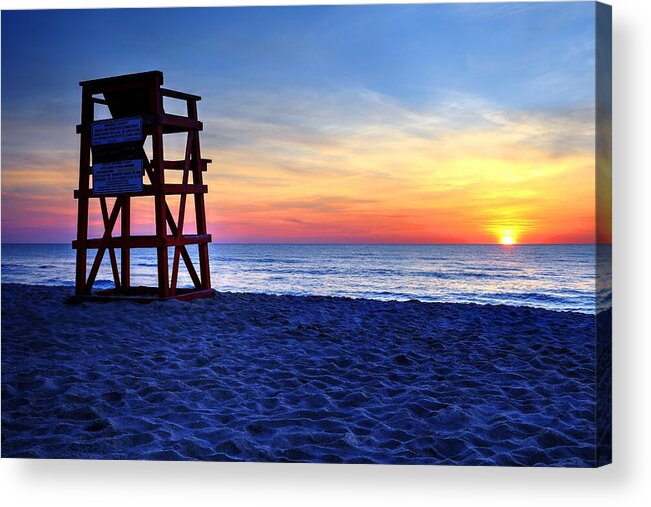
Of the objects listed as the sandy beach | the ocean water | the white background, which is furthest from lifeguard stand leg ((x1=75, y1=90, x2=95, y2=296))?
the ocean water

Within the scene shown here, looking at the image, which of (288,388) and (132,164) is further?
(132,164)

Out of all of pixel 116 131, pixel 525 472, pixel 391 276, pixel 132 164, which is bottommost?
pixel 525 472

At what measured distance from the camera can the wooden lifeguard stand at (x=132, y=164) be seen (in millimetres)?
7379

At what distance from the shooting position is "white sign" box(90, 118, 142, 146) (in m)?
7.29

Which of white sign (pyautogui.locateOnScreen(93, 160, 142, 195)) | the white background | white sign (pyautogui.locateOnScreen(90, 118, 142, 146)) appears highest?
white sign (pyautogui.locateOnScreen(90, 118, 142, 146))

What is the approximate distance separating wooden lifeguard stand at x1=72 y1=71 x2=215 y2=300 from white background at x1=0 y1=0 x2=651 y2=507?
3614 mm

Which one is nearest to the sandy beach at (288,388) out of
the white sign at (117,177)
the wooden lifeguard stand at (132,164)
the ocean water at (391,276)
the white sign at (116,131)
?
the wooden lifeguard stand at (132,164)

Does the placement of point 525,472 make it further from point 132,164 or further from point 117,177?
point 117,177

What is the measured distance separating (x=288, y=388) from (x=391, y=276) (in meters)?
20.9

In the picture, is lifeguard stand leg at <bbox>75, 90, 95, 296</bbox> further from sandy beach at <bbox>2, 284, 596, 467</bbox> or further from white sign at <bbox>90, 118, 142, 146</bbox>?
sandy beach at <bbox>2, 284, 596, 467</bbox>

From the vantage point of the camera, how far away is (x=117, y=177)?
7.52 meters

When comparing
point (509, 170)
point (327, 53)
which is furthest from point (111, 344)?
point (509, 170)

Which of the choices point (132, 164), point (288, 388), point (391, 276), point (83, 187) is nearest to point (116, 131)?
point (132, 164)

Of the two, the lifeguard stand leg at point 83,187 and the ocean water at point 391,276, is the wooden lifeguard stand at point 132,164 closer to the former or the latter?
the lifeguard stand leg at point 83,187
